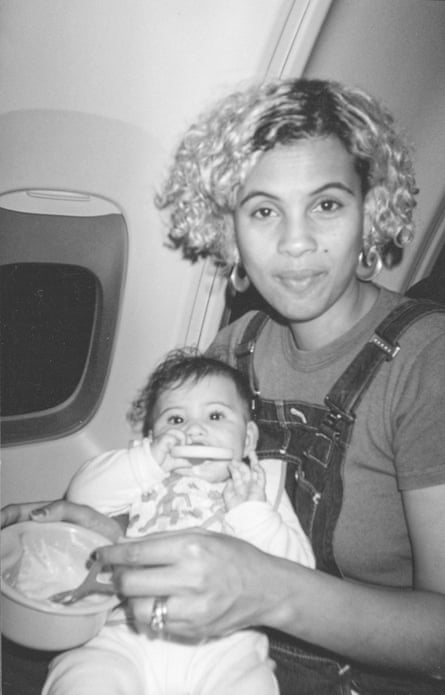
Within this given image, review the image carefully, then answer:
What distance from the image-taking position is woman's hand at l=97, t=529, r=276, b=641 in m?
0.82

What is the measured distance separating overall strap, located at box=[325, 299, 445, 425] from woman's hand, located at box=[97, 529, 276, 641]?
388mm

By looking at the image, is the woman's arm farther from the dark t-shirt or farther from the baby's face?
the baby's face

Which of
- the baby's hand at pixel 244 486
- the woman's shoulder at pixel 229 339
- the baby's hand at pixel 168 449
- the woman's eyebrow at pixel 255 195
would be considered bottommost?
the baby's hand at pixel 168 449

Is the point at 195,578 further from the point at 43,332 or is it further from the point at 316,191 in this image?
the point at 43,332

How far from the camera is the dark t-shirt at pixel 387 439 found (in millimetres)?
1025

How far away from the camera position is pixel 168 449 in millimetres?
1307

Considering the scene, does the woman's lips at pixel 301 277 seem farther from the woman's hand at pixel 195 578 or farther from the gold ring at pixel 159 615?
the gold ring at pixel 159 615

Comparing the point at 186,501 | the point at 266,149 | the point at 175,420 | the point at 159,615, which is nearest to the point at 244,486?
the point at 186,501

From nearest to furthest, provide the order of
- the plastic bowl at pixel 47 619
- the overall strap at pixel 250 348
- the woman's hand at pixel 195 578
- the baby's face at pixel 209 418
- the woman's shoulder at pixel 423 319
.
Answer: the woman's hand at pixel 195 578 → the plastic bowl at pixel 47 619 → the woman's shoulder at pixel 423 319 → the baby's face at pixel 209 418 → the overall strap at pixel 250 348

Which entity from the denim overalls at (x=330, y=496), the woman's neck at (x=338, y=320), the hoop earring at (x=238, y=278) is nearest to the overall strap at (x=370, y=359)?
the denim overalls at (x=330, y=496)

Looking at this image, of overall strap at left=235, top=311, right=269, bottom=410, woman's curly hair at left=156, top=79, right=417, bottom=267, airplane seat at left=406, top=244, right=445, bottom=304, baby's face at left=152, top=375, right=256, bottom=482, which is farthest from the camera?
airplane seat at left=406, top=244, right=445, bottom=304

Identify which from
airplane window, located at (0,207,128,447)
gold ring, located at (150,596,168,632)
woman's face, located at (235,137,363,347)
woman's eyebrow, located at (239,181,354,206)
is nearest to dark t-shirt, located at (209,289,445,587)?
woman's face, located at (235,137,363,347)

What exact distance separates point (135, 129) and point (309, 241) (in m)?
0.53

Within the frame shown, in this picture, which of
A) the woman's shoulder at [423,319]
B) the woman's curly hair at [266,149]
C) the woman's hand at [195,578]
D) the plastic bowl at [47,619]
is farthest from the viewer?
the woman's curly hair at [266,149]
